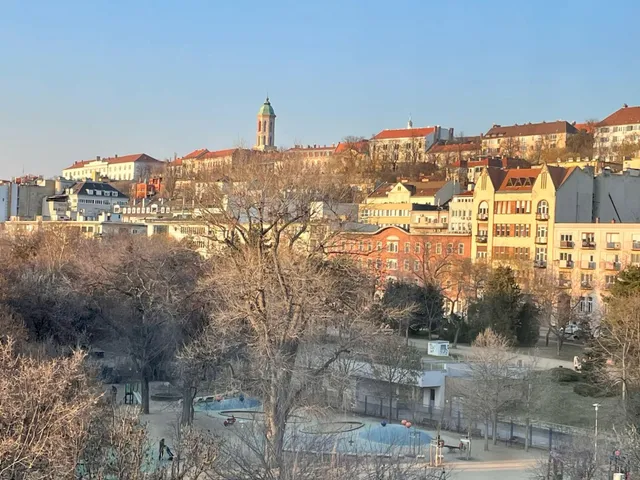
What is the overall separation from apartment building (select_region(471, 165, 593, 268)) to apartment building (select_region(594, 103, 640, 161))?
151ft

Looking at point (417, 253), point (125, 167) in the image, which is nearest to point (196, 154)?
point (125, 167)

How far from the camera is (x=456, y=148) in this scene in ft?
392

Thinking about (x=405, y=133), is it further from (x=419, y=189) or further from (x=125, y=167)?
(x=125, y=167)

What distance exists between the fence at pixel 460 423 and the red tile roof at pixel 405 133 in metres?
93.6

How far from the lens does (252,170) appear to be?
27.4m

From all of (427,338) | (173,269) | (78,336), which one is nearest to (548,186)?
(427,338)

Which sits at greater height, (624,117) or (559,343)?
(624,117)

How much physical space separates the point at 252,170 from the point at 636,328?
1819cm

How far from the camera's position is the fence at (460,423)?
31141 mm

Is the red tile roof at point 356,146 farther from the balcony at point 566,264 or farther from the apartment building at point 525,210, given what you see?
the balcony at point 566,264

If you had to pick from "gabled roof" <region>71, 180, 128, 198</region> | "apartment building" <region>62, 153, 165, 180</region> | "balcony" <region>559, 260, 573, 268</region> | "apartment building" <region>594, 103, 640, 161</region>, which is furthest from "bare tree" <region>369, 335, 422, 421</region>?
"apartment building" <region>62, 153, 165, 180</region>

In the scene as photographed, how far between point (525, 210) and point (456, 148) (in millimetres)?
60082

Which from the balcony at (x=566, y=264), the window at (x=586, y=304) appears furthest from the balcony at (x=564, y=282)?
the window at (x=586, y=304)

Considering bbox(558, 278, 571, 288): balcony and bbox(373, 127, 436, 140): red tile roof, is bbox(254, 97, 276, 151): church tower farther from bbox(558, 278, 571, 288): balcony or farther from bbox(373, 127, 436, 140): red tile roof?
bbox(558, 278, 571, 288): balcony
